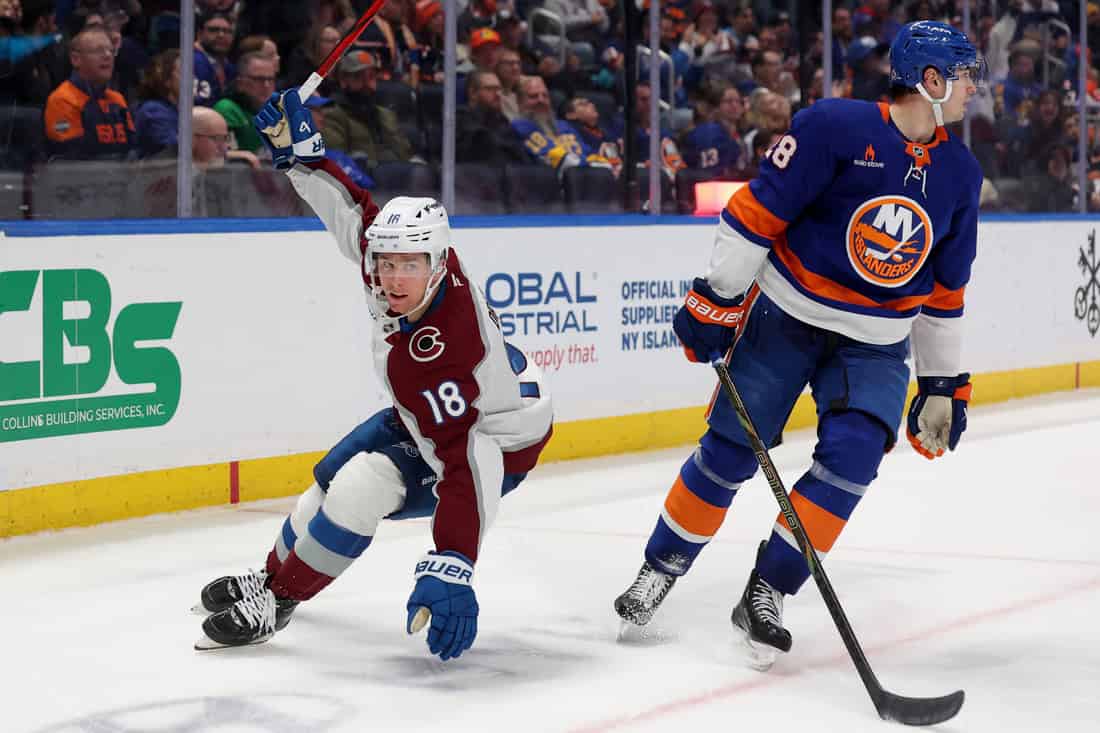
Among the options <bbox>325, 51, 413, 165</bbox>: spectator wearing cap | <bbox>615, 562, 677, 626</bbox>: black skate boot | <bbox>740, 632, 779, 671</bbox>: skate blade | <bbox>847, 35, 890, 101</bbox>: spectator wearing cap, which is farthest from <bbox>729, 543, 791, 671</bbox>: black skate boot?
<bbox>847, 35, 890, 101</bbox>: spectator wearing cap

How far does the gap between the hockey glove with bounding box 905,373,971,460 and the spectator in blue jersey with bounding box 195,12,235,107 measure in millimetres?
2566

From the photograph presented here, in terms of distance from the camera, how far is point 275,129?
3.39m

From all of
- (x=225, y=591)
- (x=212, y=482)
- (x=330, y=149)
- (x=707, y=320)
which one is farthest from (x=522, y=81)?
(x=225, y=591)

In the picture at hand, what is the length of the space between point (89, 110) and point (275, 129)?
160 centimetres

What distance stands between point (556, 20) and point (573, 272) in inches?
38.8

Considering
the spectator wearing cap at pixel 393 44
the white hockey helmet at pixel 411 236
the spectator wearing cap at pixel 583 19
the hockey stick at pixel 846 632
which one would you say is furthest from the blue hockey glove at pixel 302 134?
the spectator wearing cap at pixel 583 19

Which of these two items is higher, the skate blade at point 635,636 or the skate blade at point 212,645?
the skate blade at point 212,645

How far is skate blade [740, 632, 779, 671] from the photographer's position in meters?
3.17

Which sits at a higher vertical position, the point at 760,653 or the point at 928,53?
the point at 928,53

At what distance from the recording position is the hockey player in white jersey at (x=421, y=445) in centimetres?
303

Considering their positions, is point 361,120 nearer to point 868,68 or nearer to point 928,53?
point 928,53

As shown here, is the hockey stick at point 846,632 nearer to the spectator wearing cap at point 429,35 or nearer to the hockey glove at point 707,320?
the hockey glove at point 707,320

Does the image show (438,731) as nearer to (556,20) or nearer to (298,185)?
(298,185)

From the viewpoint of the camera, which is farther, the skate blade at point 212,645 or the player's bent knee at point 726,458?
the player's bent knee at point 726,458
